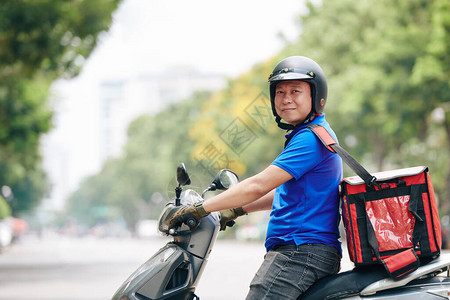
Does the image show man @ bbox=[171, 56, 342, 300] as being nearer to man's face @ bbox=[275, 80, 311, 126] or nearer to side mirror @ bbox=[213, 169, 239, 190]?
man's face @ bbox=[275, 80, 311, 126]

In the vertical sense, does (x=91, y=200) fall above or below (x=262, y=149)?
above

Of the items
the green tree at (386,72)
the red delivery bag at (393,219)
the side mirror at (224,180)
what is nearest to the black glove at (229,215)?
the side mirror at (224,180)

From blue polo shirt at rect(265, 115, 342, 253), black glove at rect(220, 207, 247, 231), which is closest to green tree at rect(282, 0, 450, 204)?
black glove at rect(220, 207, 247, 231)

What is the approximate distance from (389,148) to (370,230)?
95.0 feet

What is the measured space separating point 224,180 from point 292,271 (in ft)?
1.89

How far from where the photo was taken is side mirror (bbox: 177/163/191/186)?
323cm

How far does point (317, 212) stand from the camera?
119 inches

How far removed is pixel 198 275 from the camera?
126 inches

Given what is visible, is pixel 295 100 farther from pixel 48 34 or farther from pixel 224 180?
pixel 48 34

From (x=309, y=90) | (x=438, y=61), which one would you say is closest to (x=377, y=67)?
(x=438, y=61)

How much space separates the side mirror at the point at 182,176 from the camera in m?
3.23

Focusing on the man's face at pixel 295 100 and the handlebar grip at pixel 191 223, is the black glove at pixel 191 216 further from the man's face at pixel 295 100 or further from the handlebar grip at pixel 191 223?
the man's face at pixel 295 100

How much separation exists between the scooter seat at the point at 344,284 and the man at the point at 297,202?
4 centimetres

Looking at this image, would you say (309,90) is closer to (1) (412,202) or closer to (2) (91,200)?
(1) (412,202)
